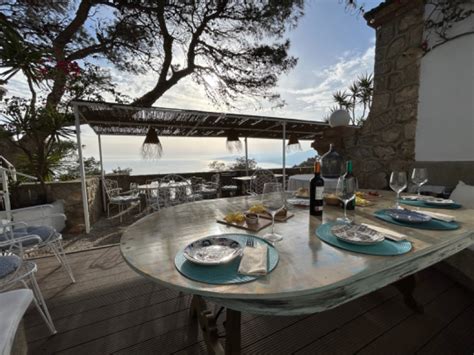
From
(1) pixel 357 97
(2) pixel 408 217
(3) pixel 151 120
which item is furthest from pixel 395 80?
(3) pixel 151 120

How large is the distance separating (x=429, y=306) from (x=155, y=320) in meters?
2.04

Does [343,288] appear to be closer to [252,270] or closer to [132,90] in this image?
[252,270]

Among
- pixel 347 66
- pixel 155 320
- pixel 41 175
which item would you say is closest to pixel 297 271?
pixel 155 320

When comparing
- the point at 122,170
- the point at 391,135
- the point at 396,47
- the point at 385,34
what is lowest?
the point at 122,170

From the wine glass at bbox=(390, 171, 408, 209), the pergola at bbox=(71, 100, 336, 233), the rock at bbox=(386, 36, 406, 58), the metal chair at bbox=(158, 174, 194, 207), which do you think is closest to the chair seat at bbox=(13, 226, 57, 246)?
the pergola at bbox=(71, 100, 336, 233)

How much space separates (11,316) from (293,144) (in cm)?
634

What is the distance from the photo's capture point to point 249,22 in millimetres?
4176

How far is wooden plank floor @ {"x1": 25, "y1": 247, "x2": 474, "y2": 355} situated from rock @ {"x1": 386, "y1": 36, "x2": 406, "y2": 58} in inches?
117

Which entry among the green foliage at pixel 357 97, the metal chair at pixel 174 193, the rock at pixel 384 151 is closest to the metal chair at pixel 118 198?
the metal chair at pixel 174 193

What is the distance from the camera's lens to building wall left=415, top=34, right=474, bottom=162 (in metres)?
2.31

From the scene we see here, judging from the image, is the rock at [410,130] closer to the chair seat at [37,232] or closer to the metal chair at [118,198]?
the chair seat at [37,232]

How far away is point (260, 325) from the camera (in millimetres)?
1367

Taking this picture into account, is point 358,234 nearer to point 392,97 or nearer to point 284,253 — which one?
point 284,253

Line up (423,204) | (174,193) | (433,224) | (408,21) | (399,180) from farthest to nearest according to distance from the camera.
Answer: (174,193)
(408,21)
(423,204)
(399,180)
(433,224)
